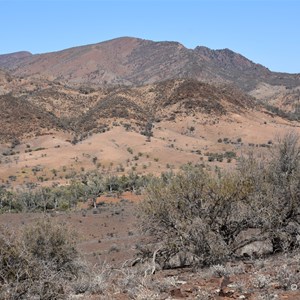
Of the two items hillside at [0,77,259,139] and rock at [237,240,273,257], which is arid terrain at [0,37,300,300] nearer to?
hillside at [0,77,259,139]

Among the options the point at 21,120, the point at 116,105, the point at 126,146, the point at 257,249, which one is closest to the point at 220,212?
the point at 257,249

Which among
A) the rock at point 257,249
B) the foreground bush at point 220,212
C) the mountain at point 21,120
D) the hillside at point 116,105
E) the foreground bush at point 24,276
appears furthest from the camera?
the hillside at point 116,105

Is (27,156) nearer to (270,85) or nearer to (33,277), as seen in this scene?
(33,277)

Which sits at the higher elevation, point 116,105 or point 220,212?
point 116,105

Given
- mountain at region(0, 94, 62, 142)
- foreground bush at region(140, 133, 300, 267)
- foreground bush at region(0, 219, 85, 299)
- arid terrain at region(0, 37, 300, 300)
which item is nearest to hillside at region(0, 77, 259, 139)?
mountain at region(0, 94, 62, 142)

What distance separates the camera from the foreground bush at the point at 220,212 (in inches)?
509

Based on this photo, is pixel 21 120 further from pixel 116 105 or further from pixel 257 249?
pixel 257 249

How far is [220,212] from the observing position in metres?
14.0

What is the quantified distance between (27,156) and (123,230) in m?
36.5

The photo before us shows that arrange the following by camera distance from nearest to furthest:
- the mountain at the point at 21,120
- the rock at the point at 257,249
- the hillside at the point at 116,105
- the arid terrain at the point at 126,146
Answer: the arid terrain at the point at 126,146 < the rock at the point at 257,249 < the mountain at the point at 21,120 < the hillside at the point at 116,105

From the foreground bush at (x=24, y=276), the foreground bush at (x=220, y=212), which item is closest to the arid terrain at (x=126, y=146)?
the foreground bush at (x=24, y=276)

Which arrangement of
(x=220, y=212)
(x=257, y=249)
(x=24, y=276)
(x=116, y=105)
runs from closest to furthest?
(x=24, y=276) < (x=220, y=212) < (x=257, y=249) < (x=116, y=105)

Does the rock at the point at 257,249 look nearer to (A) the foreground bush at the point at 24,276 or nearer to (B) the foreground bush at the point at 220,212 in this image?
(B) the foreground bush at the point at 220,212

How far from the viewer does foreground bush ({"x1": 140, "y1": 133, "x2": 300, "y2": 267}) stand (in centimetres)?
1293
